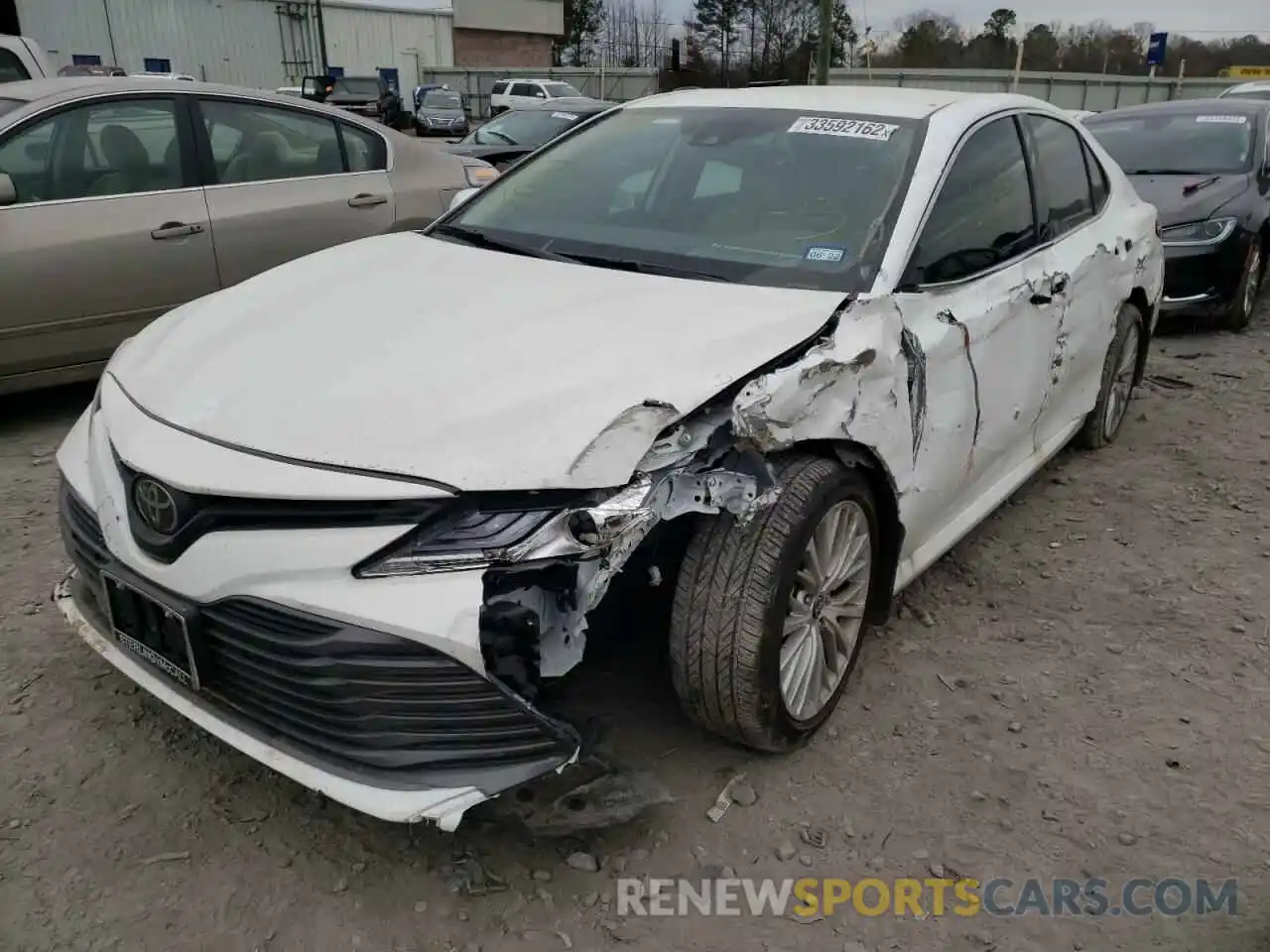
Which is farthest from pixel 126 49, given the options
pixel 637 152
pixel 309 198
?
pixel 637 152

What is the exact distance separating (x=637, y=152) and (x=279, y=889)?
96.4 inches

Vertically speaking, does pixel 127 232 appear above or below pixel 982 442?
above

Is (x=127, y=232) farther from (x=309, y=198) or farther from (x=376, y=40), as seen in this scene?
(x=376, y=40)

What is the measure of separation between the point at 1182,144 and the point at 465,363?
7411 millimetres

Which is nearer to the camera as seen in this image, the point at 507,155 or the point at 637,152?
the point at 637,152

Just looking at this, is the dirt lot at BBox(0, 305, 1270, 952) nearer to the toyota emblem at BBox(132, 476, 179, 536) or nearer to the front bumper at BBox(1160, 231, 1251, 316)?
the toyota emblem at BBox(132, 476, 179, 536)

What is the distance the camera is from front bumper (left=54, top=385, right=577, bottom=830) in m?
1.87

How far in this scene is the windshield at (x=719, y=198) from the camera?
2.78m

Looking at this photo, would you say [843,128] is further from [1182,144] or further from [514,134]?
[514,134]

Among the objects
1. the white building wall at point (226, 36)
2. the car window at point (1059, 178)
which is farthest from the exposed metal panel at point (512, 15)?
the car window at point (1059, 178)

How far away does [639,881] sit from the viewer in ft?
7.26

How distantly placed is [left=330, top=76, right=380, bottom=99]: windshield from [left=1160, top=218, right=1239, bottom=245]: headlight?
24.4m

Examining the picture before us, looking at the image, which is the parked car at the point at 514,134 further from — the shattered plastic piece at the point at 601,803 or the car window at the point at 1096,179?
the shattered plastic piece at the point at 601,803

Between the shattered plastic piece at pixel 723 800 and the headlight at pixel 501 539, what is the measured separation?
0.83 m
